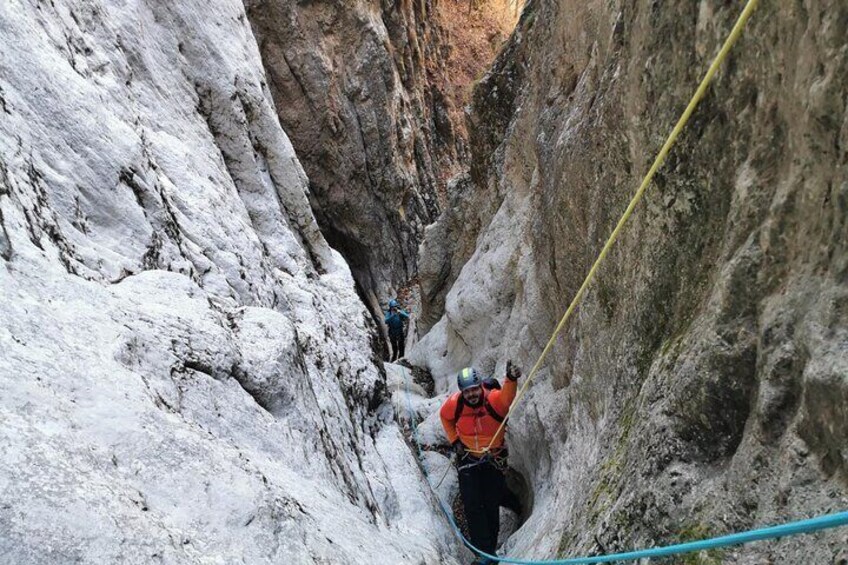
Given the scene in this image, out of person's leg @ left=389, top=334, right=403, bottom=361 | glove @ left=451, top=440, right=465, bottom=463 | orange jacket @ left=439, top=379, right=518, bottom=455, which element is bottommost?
person's leg @ left=389, top=334, right=403, bottom=361

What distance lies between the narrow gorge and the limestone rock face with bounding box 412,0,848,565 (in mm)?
16

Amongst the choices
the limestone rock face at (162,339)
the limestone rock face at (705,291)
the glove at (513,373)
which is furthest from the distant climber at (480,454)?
the limestone rock face at (705,291)

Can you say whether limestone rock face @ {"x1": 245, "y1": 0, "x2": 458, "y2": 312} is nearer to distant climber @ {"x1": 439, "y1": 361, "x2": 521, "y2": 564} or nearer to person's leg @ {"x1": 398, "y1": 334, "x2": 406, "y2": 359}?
person's leg @ {"x1": 398, "y1": 334, "x2": 406, "y2": 359}

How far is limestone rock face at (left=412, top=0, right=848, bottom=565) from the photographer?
2.06m

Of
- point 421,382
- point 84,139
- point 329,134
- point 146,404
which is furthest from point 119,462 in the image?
point 329,134

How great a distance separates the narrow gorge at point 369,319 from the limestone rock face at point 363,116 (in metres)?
13.0

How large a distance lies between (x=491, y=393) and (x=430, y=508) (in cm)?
141

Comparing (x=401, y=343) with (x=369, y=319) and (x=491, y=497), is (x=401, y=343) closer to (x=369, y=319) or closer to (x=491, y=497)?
(x=369, y=319)

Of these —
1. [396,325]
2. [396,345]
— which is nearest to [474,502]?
[396,325]

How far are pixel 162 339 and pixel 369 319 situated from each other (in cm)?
573

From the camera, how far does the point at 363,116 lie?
2233cm

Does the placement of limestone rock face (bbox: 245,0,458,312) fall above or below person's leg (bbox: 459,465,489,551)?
above

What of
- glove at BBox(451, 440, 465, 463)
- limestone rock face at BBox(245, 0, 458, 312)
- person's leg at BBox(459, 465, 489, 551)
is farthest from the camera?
limestone rock face at BBox(245, 0, 458, 312)

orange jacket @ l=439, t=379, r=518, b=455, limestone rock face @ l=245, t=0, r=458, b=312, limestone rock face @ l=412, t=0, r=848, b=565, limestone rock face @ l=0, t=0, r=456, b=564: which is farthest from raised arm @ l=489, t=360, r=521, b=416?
limestone rock face @ l=245, t=0, r=458, b=312
